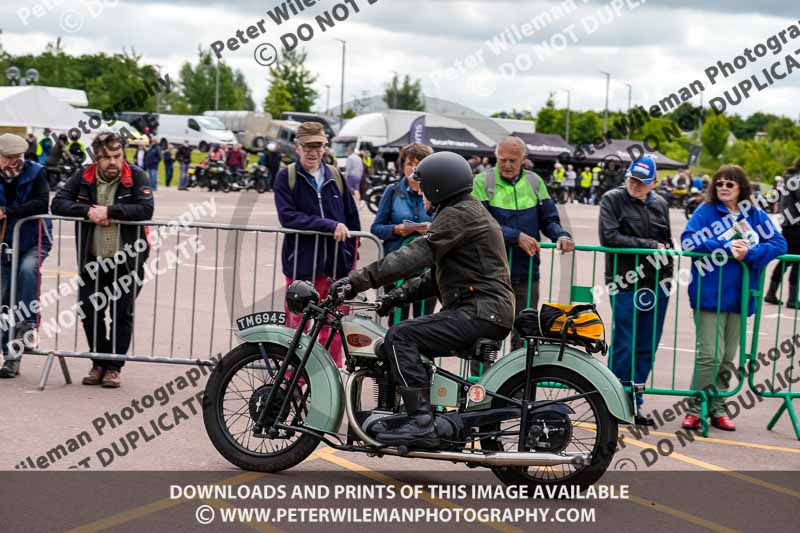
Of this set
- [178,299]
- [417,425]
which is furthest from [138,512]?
[178,299]

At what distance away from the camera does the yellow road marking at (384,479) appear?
507cm

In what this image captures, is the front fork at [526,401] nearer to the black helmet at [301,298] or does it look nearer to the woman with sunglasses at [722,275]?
the black helmet at [301,298]

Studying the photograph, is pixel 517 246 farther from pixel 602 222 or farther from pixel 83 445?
pixel 83 445

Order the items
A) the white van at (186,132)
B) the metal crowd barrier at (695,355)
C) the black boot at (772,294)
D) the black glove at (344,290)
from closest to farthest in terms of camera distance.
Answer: the black glove at (344,290), the metal crowd barrier at (695,355), the black boot at (772,294), the white van at (186,132)

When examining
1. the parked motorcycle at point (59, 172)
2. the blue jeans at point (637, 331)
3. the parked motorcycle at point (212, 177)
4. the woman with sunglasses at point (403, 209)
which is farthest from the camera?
the parked motorcycle at point (212, 177)

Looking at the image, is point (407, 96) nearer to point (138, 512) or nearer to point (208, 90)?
point (208, 90)

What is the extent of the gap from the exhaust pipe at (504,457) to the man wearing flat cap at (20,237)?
3687mm

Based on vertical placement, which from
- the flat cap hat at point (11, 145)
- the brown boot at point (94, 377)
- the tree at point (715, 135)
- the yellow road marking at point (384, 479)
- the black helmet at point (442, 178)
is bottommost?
the yellow road marking at point (384, 479)

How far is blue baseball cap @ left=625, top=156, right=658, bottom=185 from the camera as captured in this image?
7500mm

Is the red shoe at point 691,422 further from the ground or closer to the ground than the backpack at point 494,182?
closer to the ground

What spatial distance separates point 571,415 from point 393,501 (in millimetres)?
1015

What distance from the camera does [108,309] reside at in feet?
25.8

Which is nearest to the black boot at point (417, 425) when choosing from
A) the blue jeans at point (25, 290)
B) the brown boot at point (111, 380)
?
the brown boot at point (111, 380)

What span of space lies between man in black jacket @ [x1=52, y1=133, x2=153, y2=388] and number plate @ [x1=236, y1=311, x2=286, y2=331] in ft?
7.09
